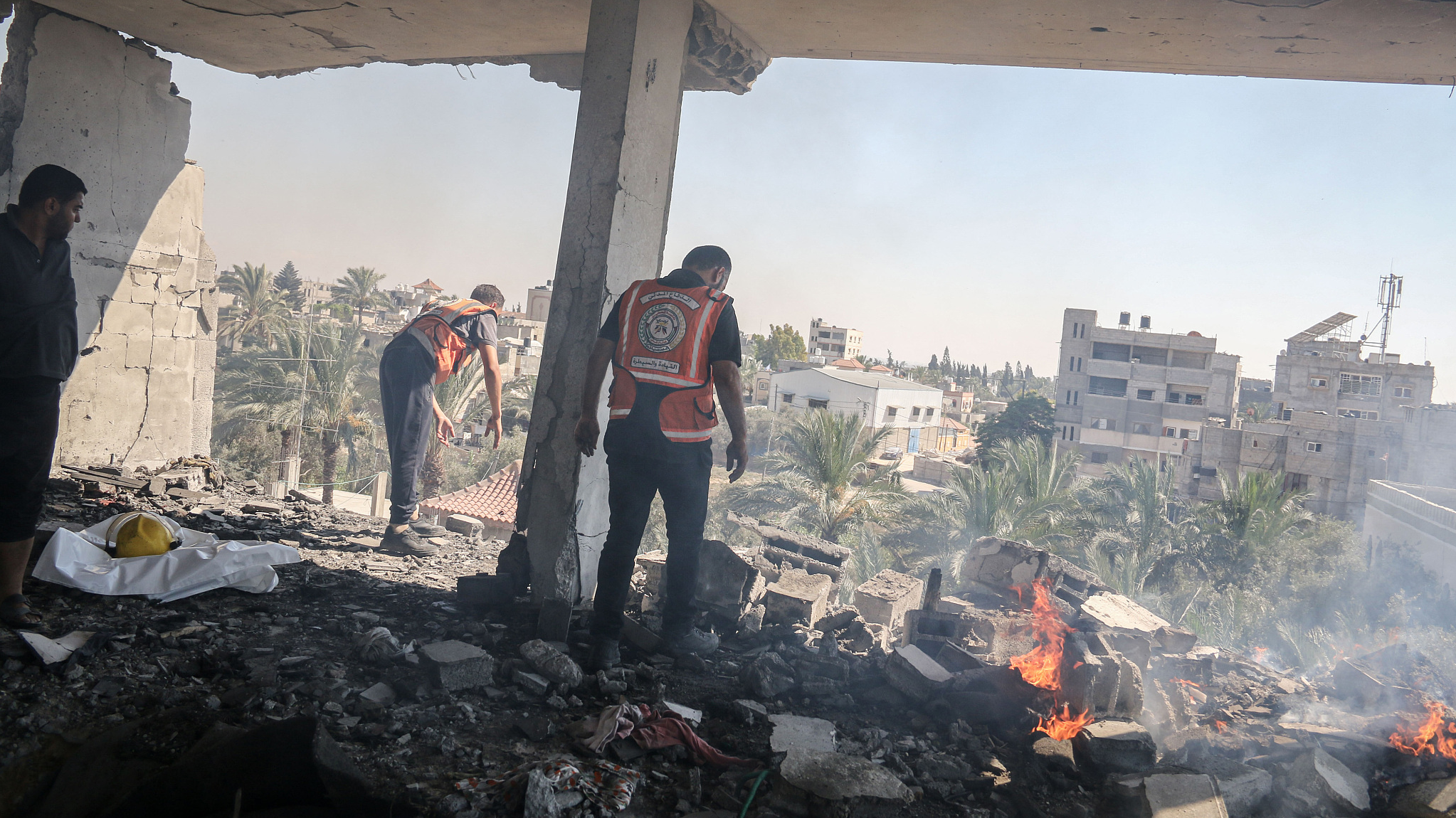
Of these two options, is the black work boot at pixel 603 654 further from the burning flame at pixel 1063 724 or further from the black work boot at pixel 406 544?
the black work boot at pixel 406 544

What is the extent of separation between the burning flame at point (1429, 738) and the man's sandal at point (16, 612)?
549 cm

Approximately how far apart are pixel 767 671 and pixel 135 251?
6.01 m

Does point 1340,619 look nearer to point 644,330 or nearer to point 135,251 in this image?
point 644,330

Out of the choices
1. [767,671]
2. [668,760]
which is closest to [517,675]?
[668,760]

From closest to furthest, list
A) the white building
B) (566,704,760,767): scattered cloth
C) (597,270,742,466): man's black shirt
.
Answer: (566,704,760,767): scattered cloth
(597,270,742,466): man's black shirt
the white building

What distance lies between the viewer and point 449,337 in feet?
16.0

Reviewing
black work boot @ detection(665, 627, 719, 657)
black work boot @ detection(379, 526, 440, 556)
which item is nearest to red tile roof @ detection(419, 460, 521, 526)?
black work boot @ detection(379, 526, 440, 556)

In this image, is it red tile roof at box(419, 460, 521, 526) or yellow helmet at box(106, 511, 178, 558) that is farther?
red tile roof at box(419, 460, 521, 526)

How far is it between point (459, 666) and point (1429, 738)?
4085 millimetres

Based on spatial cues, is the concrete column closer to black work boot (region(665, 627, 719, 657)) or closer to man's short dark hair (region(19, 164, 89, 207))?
black work boot (region(665, 627, 719, 657))

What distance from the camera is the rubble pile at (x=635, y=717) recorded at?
7.06ft

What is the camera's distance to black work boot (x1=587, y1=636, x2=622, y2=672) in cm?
316

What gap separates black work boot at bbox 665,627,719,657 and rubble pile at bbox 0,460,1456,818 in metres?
0.05

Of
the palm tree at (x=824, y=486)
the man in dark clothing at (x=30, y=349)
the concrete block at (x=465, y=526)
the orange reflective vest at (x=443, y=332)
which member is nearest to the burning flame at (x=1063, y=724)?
the orange reflective vest at (x=443, y=332)
